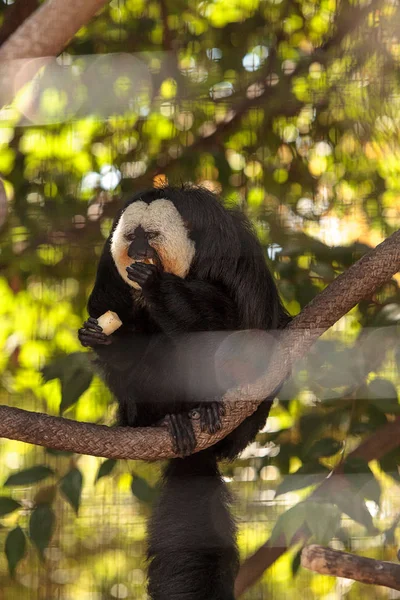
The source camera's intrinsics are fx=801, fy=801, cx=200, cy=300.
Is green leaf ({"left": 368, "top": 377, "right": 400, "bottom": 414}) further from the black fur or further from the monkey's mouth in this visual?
the monkey's mouth

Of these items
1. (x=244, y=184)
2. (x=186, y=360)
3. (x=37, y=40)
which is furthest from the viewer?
(x=244, y=184)

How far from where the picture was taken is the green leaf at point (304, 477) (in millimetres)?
1532

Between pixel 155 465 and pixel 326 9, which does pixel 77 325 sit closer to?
pixel 155 465

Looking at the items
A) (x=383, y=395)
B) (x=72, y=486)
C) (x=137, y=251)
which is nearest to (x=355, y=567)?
(x=383, y=395)

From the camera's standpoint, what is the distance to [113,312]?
154 centimetres

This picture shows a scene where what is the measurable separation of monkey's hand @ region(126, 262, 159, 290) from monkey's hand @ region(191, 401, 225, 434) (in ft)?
0.76

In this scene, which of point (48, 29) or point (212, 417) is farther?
point (212, 417)

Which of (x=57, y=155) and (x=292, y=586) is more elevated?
(x=57, y=155)

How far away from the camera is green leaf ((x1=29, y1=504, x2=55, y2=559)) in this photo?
1.56 metres

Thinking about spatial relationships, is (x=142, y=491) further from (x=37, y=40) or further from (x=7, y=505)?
(x=37, y=40)

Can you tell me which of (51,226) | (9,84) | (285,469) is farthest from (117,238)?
(285,469)

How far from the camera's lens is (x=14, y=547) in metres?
1.56

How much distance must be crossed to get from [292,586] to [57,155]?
4.02 feet

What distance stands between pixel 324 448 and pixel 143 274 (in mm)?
496
